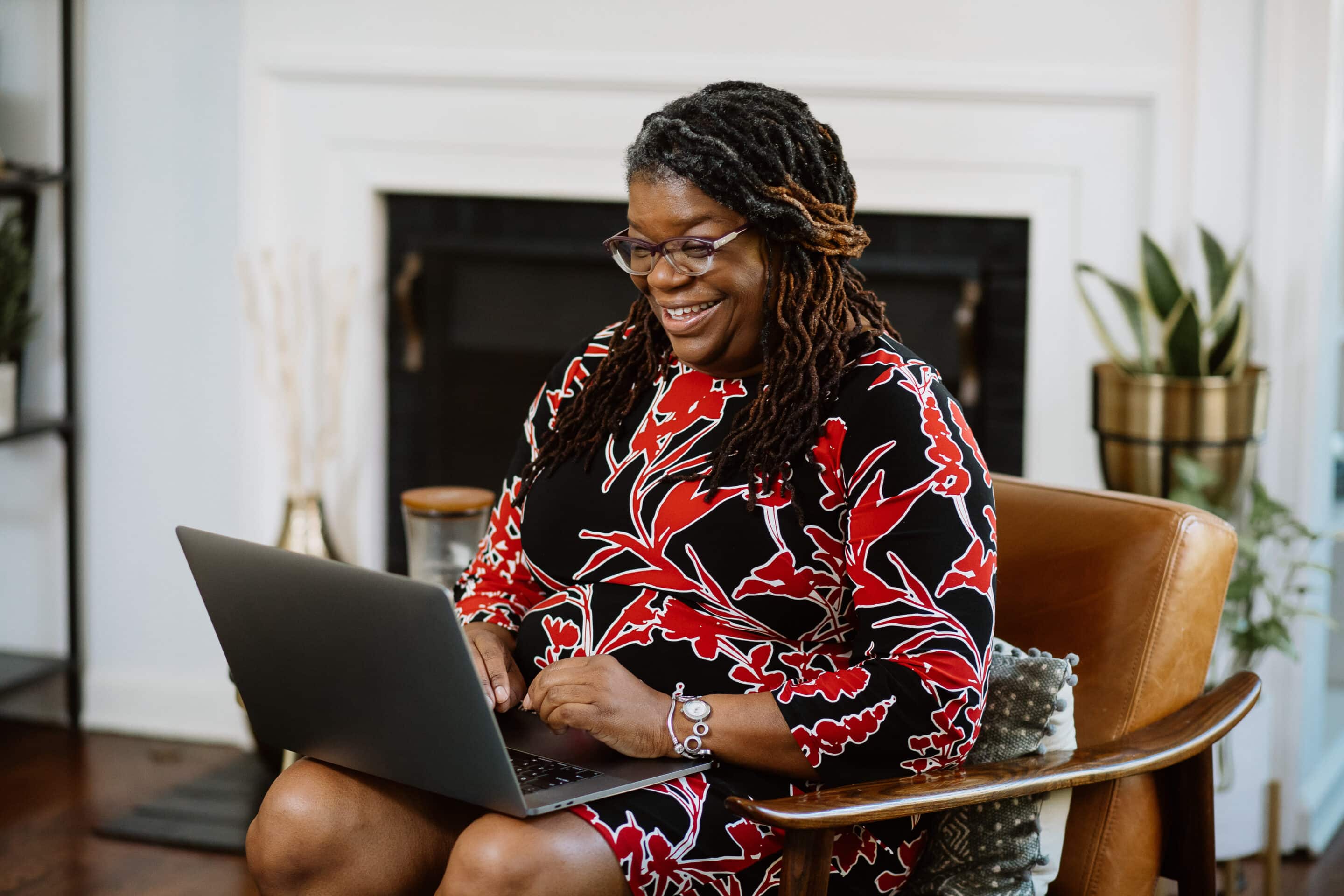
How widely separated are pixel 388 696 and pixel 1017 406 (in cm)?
184

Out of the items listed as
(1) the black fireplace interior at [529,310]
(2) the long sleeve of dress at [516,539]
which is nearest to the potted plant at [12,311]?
(1) the black fireplace interior at [529,310]

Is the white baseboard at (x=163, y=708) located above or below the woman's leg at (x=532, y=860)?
below

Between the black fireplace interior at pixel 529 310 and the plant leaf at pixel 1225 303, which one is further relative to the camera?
the black fireplace interior at pixel 529 310

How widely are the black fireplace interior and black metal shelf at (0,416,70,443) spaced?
0.73 meters

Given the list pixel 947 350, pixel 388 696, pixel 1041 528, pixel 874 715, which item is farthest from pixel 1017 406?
pixel 388 696

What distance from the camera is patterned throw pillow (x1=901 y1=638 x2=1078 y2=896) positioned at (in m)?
1.49

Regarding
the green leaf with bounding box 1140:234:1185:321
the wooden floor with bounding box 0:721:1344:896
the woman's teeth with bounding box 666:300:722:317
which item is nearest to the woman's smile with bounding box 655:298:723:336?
the woman's teeth with bounding box 666:300:722:317

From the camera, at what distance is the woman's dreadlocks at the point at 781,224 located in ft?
4.82

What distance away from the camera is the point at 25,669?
3199 mm

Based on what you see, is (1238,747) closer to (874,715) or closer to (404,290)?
(874,715)

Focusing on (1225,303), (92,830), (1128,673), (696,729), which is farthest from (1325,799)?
A: (92,830)

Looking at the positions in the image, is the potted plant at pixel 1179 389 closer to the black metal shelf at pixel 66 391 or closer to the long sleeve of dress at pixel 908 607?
the long sleeve of dress at pixel 908 607

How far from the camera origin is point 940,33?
269cm

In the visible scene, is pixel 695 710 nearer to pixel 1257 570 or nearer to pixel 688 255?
pixel 688 255
